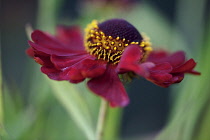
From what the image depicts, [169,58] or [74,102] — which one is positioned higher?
[169,58]

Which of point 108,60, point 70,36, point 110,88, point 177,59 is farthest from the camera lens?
point 70,36

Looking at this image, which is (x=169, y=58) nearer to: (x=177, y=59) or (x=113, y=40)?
(x=177, y=59)

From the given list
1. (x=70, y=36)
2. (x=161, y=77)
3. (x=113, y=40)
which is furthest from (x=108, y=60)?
(x=70, y=36)

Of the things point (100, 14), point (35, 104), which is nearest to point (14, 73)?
point (100, 14)

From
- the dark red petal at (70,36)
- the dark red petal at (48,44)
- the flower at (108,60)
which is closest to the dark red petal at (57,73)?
the flower at (108,60)

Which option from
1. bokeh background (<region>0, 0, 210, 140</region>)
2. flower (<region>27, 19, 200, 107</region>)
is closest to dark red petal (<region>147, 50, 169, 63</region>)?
flower (<region>27, 19, 200, 107</region>)

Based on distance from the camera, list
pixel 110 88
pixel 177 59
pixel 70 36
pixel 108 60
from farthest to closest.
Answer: pixel 70 36, pixel 177 59, pixel 108 60, pixel 110 88

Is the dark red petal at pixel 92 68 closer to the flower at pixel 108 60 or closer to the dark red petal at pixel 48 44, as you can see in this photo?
the flower at pixel 108 60

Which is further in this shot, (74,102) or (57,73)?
(74,102)
